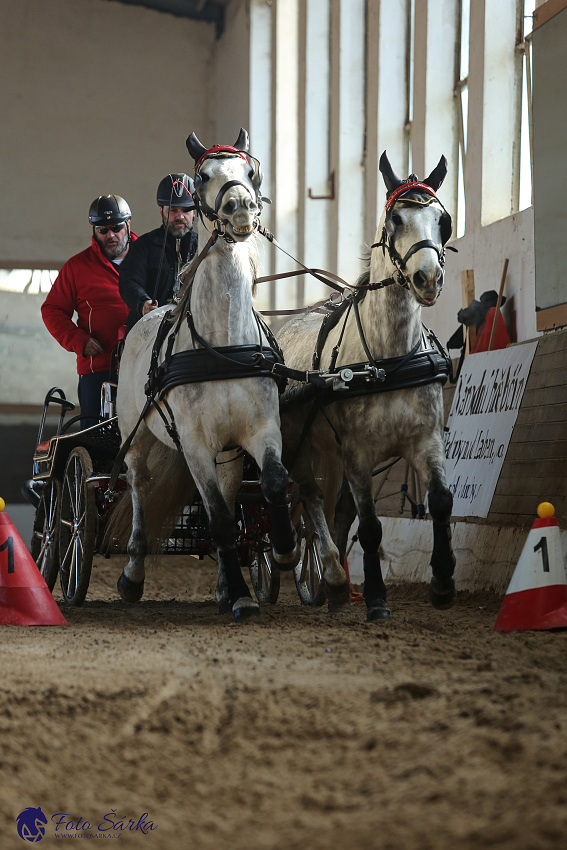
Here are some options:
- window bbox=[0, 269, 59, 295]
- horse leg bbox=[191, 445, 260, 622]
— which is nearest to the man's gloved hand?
horse leg bbox=[191, 445, 260, 622]

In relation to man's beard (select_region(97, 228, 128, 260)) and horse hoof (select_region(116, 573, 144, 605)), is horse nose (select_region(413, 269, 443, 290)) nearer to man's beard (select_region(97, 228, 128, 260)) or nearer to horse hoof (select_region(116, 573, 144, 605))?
horse hoof (select_region(116, 573, 144, 605))

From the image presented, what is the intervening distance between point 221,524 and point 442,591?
1.06 metres

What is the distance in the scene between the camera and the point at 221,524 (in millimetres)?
4586

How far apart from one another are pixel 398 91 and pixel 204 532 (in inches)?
253

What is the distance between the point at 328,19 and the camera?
13.0m

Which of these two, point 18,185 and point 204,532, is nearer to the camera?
point 204,532

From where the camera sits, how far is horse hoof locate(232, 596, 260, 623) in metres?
4.56

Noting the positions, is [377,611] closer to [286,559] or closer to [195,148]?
[286,559]

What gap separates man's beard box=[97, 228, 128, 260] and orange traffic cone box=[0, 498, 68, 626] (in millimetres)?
2752

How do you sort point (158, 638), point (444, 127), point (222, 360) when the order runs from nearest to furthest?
point (158, 638) → point (222, 360) → point (444, 127)

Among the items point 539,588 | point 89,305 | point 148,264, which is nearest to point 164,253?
point 148,264

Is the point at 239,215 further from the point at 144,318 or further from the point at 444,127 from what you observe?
the point at 444,127

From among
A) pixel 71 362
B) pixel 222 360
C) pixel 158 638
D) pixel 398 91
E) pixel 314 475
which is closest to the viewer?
pixel 158 638

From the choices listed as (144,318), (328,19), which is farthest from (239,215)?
(328,19)
